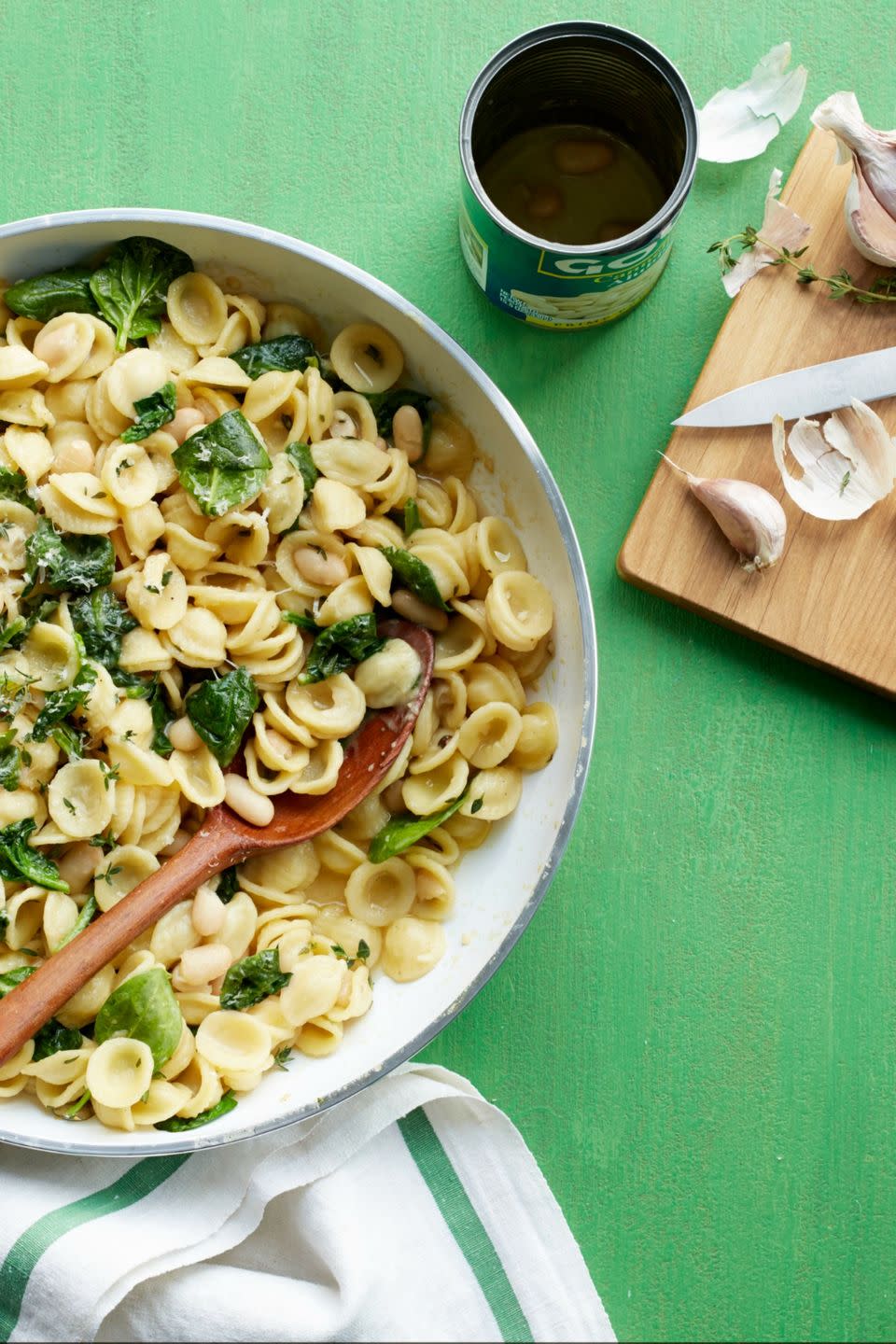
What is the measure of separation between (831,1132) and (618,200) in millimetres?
1996

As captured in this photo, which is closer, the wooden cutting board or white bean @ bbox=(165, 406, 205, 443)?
white bean @ bbox=(165, 406, 205, 443)

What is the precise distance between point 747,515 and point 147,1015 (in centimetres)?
147

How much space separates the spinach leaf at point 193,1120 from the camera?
6.77 ft

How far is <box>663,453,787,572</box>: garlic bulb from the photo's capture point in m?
2.27

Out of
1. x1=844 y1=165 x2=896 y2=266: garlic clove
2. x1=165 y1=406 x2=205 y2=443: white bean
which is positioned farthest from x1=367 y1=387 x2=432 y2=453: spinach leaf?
x1=844 y1=165 x2=896 y2=266: garlic clove

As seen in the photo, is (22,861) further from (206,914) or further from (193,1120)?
(193,1120)

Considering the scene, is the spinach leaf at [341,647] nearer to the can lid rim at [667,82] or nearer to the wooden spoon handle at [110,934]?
Result: the wooden spoon handle at [110,934]

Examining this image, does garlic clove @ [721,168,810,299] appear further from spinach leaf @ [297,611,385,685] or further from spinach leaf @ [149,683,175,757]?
spinach leaf @ [149,683,175,757]

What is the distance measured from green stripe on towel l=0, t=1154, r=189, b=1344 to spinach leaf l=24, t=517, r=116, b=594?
114 cm

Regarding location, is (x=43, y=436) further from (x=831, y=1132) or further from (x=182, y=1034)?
(x=831, y=1132)

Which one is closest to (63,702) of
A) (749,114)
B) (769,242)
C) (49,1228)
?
(49,1228)

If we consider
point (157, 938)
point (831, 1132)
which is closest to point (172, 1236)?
point (157, 938)

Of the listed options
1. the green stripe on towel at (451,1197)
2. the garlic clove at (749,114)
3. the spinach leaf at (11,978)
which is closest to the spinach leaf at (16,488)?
the spinach leaf at (11,978)

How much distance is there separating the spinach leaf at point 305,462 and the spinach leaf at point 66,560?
14.7 inches
